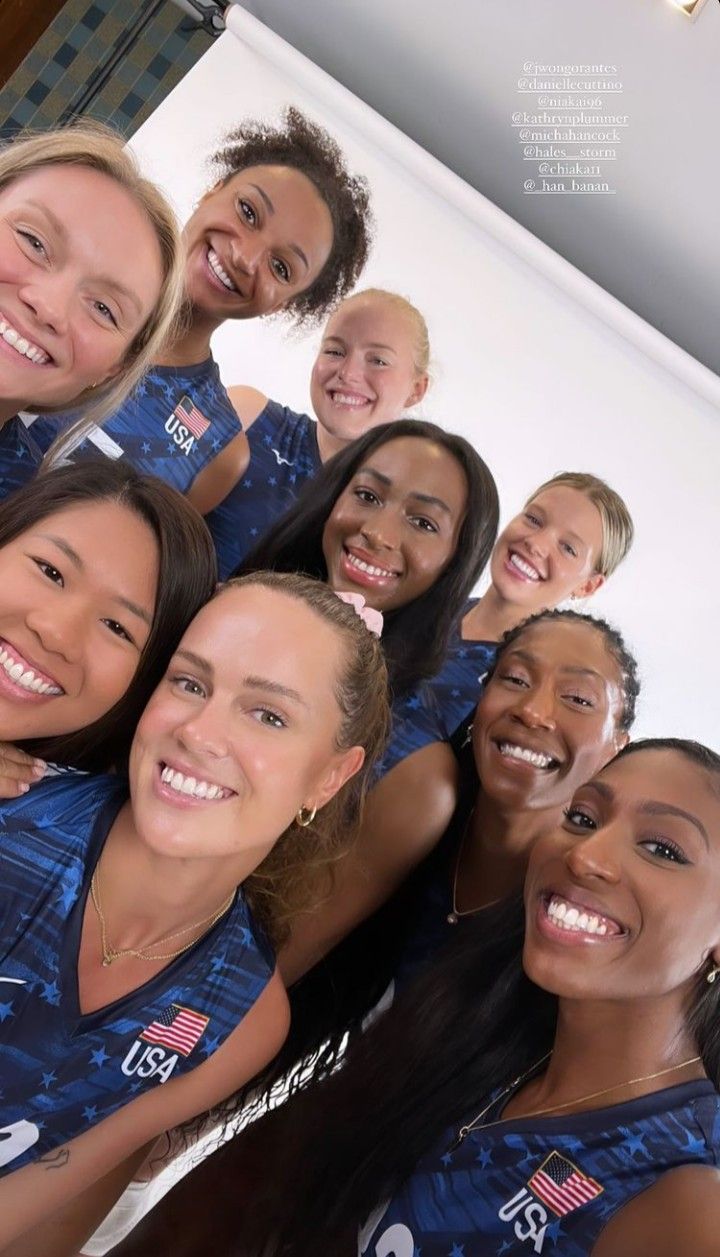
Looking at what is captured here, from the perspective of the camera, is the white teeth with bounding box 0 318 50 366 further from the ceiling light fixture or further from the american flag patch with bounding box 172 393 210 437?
the ceiling light fixture

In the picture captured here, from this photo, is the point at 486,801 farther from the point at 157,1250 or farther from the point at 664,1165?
the point at 157,1250

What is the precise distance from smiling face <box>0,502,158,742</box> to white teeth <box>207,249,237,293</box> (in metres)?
0.82

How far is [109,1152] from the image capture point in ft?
6.96

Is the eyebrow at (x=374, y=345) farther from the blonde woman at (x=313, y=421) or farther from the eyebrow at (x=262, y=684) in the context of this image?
the eyebrow at (x=262, y=684)

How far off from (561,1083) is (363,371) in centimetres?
157

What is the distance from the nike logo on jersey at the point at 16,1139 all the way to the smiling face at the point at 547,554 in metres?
1.38

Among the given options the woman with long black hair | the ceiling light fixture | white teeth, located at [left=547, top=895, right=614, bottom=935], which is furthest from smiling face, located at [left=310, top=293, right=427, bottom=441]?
white teeth, located at [left=547, top=895, right=614, bottom=935]

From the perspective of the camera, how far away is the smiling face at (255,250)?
9.02 feet

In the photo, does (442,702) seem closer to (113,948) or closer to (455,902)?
(455,902)

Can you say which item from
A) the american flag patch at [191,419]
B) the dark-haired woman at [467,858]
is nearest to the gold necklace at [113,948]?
the dark-haired woman at [467,858]

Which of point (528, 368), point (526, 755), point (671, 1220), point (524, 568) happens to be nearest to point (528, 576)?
point (524, 568)

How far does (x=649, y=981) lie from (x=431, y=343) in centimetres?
150

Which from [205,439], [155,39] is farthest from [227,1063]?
[155,39]

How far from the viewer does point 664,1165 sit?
197 centimetres
